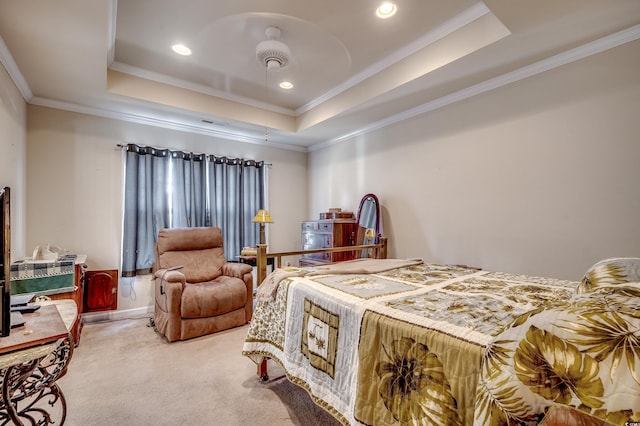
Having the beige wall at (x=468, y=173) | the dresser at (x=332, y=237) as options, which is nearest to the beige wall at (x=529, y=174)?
the beige wall at (x=468, y=173)

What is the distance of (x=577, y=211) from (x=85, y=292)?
4821 mm

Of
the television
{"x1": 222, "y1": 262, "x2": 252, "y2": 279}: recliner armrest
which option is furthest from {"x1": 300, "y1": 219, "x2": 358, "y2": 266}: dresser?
the television

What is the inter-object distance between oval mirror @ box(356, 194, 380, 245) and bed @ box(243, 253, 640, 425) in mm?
1549

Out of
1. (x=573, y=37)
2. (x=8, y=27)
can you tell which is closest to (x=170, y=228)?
(x=8, y=27)

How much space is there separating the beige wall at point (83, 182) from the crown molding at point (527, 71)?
295 cm

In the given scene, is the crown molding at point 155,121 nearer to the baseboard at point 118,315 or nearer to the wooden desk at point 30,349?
the baseboard at point 118,315

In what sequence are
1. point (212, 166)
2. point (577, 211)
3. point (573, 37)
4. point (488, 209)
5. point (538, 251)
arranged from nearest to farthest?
point (573, 37)
point (577, 211)
point (538, 251)
point (488, 209)
point (212, 166)

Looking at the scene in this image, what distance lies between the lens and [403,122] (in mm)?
3627

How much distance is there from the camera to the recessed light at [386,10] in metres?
2.11

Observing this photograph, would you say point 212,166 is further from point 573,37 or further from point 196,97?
point 573,37

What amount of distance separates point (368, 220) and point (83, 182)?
3.48 metres

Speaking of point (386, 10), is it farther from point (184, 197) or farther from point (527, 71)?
point (184, 197)

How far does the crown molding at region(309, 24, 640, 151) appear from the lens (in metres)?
2.12

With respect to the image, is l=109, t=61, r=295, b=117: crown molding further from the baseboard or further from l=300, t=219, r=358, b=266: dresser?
the baseboard
